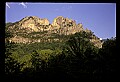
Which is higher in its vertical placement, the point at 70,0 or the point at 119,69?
the point at 70,0

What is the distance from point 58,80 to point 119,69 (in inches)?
20.3

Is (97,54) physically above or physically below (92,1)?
below

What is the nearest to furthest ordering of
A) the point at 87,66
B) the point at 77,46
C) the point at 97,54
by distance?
the point at 87,66
the point at 97,54
the point at 77,46

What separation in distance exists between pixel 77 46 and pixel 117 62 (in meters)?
3.68

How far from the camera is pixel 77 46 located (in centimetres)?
544

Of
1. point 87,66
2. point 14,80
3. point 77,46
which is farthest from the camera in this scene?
point 77,46

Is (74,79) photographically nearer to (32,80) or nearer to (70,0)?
(32,80)

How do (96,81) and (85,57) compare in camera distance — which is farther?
(85,57)

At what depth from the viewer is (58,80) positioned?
1771mm

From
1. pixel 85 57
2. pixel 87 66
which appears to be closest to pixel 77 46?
pixel 85 57

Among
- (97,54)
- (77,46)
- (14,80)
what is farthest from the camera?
(77,46)

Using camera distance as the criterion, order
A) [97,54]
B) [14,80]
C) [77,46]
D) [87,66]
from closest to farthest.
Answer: [14,80] → [87,66] → [97,54] → [77,46]

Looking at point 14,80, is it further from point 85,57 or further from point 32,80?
point 85,57

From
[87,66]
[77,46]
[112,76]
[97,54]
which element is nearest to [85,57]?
[97,54]
